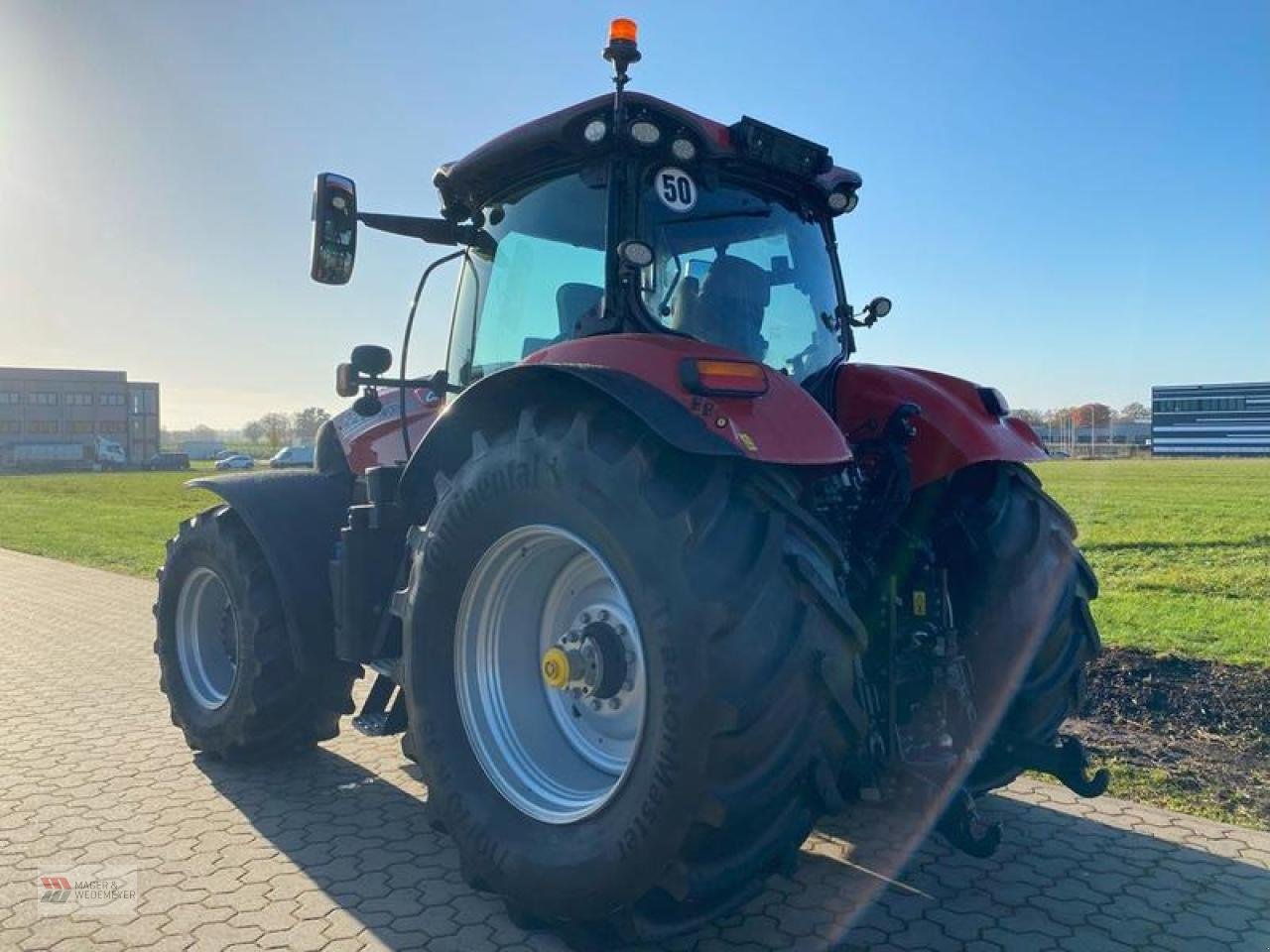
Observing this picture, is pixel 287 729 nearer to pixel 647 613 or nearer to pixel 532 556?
pixel 532 556

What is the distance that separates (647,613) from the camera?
2.66 meters

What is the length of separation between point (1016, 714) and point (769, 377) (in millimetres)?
1660

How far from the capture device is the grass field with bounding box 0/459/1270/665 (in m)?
8.04

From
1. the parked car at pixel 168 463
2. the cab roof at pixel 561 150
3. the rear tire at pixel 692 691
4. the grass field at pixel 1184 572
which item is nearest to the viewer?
the rear tire at pixel 692 691

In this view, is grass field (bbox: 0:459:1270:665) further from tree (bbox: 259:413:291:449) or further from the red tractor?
tree (bbox: 259:413:291:449)

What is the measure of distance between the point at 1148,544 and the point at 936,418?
12597 mm

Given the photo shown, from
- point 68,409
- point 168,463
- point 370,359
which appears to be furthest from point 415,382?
point 68,409

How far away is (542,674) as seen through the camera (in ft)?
11.7

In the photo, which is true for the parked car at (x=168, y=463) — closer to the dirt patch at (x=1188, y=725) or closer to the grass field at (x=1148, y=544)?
the grass field at (x=1148, y=544)

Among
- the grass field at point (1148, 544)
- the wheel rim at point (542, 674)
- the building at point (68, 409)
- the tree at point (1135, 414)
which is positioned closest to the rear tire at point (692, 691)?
the wheel rim at point (542, 674)

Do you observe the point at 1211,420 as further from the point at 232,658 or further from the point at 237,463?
the point at 232,658

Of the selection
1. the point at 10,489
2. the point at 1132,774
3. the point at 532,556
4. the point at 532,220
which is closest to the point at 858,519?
the point at 532,556

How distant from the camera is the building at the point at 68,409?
8275cm

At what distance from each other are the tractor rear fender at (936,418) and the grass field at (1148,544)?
3.99 metres
